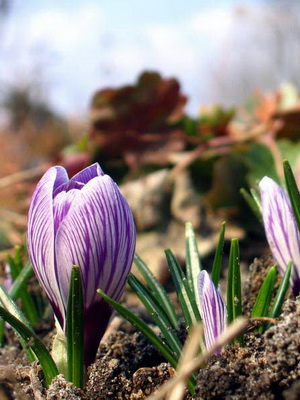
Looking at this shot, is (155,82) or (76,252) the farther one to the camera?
(155,82)

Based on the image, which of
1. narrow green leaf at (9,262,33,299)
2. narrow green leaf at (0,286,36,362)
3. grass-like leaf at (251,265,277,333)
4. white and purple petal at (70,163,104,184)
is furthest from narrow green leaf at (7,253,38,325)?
grass-like leaf at (251,265,277,333)

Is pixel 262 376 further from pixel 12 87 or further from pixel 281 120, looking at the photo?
pixel 12 87

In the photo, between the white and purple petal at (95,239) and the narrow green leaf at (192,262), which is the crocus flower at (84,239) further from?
the narrow green leaf at (192,262)

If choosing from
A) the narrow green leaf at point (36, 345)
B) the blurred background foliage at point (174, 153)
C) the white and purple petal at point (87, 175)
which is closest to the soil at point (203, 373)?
the narrow green leaf at point (36, 345)

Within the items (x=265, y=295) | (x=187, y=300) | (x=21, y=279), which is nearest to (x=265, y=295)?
(x=265, y=295)

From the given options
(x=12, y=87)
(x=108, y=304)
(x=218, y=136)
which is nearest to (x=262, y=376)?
(x=108, y=304)

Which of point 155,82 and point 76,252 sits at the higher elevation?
point 155,82
